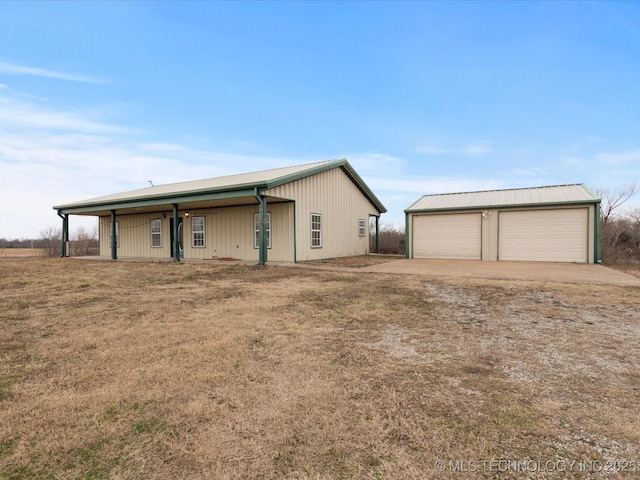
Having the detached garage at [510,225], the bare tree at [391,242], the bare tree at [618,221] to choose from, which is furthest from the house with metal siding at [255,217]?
the bare tree at [618,221]

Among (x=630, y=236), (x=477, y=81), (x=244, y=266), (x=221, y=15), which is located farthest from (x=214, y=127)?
(x=630, y=236)

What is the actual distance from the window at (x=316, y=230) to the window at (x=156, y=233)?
9.72 metres

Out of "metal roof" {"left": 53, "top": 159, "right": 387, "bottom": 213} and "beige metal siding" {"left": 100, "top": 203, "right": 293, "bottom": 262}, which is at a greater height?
"metal roof" {"left": 53, "top": 159, "right": 387, "bottom": 213}

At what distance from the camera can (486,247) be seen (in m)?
16.3

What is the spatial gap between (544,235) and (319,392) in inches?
633

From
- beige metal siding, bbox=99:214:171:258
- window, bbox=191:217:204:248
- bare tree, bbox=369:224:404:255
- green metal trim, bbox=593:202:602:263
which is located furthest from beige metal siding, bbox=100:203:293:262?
green metal trim, bbox=593:202:602:263

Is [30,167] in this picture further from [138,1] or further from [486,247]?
[486,247]

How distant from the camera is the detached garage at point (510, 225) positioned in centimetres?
1459

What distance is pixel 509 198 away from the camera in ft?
54.9

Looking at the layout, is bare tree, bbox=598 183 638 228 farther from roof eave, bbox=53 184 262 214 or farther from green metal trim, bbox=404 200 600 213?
roof eave, bbox=53 184 262 214

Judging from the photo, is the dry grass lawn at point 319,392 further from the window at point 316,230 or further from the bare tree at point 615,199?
the bare tree at point 615,199

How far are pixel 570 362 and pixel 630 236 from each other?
3299 centimetres

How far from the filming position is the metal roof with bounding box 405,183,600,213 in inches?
588

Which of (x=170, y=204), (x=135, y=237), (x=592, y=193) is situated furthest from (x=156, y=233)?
(x=592, y=193)
